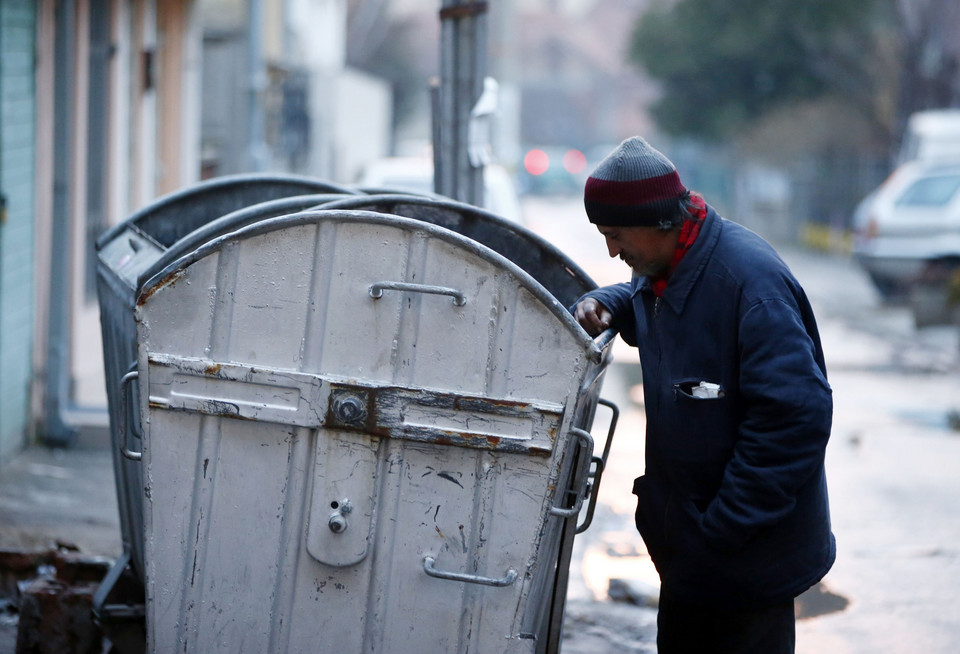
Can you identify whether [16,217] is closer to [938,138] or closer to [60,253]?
[60,253]

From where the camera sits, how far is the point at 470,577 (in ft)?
9.07

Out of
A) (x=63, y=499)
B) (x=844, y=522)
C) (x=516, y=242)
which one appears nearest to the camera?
(x=516, y=242)

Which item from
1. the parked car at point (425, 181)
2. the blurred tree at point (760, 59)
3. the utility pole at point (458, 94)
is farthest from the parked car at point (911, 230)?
the blurred tree at point (760, 59)

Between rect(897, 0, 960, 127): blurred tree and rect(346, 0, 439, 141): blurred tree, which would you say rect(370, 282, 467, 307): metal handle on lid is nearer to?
rect(897, 0, 960, 127): blurred tree

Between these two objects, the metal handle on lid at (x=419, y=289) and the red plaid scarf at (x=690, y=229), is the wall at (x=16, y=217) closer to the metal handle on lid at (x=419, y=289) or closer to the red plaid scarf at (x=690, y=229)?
the metal handle on lid at (x=419, y=289)

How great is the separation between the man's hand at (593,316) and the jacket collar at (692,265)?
368 millimetres

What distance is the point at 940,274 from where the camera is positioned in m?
13.4

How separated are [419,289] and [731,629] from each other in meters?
1.10

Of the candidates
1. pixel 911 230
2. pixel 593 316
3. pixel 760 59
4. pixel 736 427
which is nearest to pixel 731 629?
pixel 736 427

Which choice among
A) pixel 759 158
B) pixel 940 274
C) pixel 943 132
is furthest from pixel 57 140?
pixel 759 158

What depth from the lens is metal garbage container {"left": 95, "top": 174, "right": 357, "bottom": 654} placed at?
3.59 meters

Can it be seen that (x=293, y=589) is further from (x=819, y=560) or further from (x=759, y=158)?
(x=759, y=158)

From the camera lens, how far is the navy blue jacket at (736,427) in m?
2.52

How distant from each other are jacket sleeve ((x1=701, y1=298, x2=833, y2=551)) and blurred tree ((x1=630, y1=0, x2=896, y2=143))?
2357cm
